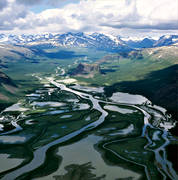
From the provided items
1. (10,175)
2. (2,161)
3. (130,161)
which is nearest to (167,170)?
(130,161)

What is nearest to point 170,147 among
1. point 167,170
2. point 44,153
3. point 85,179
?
point 167,170

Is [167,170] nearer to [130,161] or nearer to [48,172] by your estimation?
[130,161]

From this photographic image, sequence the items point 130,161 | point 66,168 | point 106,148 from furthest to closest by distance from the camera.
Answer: point 106,148, point 130,161, point 66,168

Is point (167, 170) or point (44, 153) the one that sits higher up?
point (44, 153)

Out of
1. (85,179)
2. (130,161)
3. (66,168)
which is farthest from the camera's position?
(130,161)

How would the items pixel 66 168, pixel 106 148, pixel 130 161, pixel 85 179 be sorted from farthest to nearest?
pixel 106 148 → pixel 130 161 → pixel 66 168 → pixel 85 179

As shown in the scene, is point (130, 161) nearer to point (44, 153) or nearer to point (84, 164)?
point (84, 164)

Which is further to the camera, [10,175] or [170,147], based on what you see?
[170,147]

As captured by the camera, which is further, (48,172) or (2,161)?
(2,161)

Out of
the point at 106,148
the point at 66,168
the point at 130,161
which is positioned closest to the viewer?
the point at 66,168

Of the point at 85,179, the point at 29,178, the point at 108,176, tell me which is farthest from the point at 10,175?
the point at 108,176
